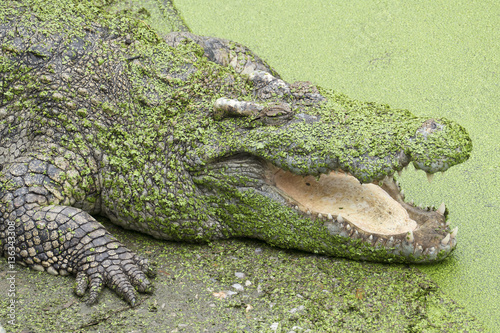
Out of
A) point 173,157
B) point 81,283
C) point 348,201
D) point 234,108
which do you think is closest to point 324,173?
point 348,201

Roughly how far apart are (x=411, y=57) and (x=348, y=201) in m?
2.54

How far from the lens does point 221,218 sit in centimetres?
466

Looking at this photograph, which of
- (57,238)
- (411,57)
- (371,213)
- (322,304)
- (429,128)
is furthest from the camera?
(411,57)

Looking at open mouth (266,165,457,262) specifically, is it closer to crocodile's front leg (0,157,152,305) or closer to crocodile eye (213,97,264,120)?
crocodile eye (213,97,264,120)

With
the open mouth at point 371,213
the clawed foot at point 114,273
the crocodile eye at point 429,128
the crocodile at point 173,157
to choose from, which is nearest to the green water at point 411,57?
the open mouth at point 371,213

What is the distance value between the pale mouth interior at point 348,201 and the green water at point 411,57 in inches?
22.3

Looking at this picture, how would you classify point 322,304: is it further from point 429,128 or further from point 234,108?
point 234,108

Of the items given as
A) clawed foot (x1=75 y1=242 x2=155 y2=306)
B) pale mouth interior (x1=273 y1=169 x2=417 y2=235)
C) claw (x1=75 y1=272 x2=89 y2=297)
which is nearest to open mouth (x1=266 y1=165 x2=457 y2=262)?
pale mouth interior (x1=273 y1=169 x2=417 y2=235)

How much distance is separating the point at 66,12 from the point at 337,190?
2.50 meters

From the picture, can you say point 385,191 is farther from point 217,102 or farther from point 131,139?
point 131,139

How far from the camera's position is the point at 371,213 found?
451cm

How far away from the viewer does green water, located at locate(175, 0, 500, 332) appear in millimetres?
5117

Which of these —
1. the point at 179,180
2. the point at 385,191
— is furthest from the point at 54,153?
the point at 385,191

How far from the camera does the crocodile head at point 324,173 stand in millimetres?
4098
